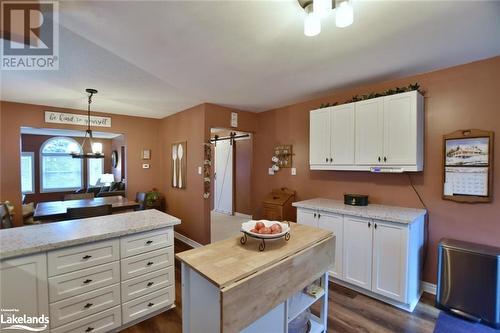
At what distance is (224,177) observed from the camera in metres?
6.46

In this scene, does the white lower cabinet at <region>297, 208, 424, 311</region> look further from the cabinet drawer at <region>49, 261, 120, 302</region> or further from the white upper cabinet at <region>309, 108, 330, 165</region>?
the cabinet drawer at <region>49, 261, 120, 302</region>

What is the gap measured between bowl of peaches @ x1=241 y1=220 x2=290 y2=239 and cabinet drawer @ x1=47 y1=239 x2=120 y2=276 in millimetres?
1209

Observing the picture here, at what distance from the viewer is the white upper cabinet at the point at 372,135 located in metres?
2.41

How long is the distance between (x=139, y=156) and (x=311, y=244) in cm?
462

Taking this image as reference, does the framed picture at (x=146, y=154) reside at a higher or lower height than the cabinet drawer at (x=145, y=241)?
higher

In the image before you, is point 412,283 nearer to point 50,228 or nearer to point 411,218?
point 411,218

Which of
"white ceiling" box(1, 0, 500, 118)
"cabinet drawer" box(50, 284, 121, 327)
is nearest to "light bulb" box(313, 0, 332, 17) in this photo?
"white ceiling" box(1, 0, 500, 118)

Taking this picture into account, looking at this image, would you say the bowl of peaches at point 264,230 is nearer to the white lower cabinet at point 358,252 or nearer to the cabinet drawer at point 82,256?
the cabinet drawer at point 82,256

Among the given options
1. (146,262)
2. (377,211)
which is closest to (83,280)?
(146,262)

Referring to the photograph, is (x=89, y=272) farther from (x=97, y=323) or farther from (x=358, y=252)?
(x=358, y=252)

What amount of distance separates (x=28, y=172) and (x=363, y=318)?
9945 millimetres

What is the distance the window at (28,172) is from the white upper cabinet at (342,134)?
937 centimetres

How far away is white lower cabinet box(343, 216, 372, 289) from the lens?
96.3 inches

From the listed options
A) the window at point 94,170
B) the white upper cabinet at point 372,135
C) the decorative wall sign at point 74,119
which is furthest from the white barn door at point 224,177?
the window at point 94,170
